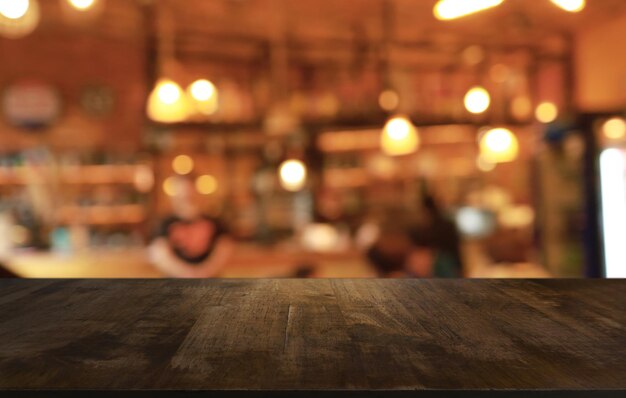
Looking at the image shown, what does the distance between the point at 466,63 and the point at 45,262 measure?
6.14 meters

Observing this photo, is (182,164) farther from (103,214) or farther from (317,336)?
(317,336)

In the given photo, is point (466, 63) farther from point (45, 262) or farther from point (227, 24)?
point (45, 262)

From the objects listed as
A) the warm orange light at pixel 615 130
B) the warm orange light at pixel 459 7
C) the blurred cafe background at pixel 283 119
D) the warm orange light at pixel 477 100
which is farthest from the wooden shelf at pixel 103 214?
the warm orange light at pixel 459 7

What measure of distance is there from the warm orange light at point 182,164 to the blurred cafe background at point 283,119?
32 millimetres

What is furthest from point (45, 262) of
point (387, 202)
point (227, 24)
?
point (387, 202)

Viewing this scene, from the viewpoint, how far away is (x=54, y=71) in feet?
28.6

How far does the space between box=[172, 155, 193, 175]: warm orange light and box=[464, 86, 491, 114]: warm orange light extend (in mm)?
3708

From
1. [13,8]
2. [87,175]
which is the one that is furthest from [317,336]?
[87,175]

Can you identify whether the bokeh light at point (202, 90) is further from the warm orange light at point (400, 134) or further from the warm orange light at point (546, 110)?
the warm orange light at point (546, 110)

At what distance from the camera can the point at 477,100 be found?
7961 mm

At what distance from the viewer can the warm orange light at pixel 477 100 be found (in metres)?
7.94

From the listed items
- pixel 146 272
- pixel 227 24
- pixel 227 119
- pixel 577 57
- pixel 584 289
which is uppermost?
pixel 227 24

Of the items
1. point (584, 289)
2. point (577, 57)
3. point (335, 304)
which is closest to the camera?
point (335, 304)

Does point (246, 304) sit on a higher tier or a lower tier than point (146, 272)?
higher
